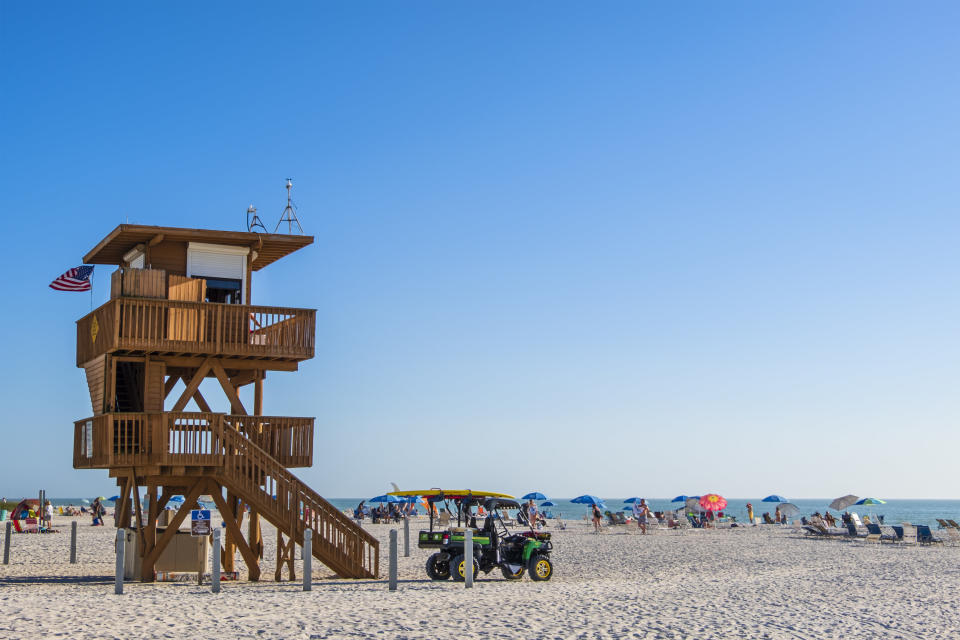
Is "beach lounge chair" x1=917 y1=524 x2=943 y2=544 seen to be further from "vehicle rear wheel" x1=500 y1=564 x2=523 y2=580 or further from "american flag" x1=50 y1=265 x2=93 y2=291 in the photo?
"american flag" x1=50 y1=265 x2=93 y2=291

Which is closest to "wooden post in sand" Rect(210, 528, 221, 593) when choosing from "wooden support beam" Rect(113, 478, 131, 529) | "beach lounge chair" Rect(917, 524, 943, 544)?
"wooden support beam" Rect(113, 478, 131, 529)

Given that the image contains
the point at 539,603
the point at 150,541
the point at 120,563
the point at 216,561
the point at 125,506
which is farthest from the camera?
the point at 125,506

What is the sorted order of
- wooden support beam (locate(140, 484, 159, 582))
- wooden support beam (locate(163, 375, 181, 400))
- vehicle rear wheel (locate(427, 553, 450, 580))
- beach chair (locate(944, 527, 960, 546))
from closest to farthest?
1. vehicle rear wheel (locate(427, 553, 450, 580))
2. wooden support beam (locate(140, 484, 159, 582))
3. wooden support beam (locate(163, 375, 181, 400))
4. beach chair (locate(944, 527, 960, 546))

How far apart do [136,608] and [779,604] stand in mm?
9656

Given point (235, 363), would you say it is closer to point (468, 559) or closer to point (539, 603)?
point (468, 559)

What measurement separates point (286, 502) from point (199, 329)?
3.93 meters

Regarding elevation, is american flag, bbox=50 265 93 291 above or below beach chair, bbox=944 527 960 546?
above

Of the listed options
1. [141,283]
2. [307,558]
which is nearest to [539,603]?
[307,558]

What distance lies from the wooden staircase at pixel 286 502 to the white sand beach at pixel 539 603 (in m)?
0.58

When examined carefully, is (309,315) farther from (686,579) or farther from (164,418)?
(686,579)

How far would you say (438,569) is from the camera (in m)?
18.9

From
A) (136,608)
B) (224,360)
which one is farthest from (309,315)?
(136,608)

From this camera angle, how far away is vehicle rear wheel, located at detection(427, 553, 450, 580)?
18773mm

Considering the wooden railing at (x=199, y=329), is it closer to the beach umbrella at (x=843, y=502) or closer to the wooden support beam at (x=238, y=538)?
the wooden support beam at (x=238, y=538)
